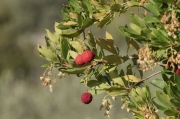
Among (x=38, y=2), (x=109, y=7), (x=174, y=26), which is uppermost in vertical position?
(x=38, y=2)

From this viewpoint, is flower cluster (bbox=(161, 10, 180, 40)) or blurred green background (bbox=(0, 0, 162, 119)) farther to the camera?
blurred green background (bbox=(0, 0, 162, 119))

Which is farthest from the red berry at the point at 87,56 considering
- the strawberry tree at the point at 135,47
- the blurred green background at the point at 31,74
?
the blurred green background at the point at 31,74

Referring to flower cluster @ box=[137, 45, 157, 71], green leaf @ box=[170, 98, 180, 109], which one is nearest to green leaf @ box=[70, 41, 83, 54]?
flower cluster @ box=[137, 45, 157, 71]

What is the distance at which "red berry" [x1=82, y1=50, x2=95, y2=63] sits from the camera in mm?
1299

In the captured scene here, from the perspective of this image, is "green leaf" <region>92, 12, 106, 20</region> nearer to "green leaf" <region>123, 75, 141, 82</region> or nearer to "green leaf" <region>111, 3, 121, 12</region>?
"green leaf" <region>111, 3, 121, 12</region>

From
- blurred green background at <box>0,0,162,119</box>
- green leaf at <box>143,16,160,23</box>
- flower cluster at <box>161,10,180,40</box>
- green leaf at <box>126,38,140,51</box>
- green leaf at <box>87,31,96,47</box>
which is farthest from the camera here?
blurred green background at <box>0,0,162,119</box>

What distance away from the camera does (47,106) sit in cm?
540

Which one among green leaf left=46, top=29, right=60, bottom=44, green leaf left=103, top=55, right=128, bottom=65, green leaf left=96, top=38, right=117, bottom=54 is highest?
green leaf left=46, top=29, right=60, bottom=44

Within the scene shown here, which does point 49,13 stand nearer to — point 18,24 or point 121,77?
point 18,24

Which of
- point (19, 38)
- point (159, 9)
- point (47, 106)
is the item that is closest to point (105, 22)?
point (159, 9)

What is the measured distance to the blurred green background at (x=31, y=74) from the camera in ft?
17.5

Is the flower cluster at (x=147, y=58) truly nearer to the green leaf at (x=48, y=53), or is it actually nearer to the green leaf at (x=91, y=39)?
the green leaf at (x=91, y=39)

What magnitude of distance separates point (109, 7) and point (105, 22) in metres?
0.08

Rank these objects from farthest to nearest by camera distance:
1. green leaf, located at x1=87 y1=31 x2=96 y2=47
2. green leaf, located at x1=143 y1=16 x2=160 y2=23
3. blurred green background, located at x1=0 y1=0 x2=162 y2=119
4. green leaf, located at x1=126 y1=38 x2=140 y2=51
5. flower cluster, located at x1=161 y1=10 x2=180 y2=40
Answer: blurred green background, located at x1=0 y1=0 x2=162 y2=119 → green leaf, located at x1=126 y1=38 x2=140 y2=51 → green leaf, located at x1=87 y1=31 x2=96 y2=47 → green leaf, located at x1=143 y1=16 x2=160 y2=23 → flower cluster, located at x1=161 y1=10 x2=180 y2=40
